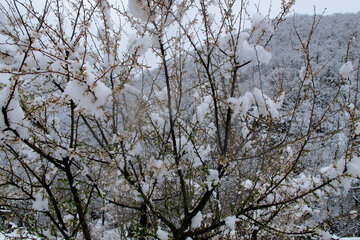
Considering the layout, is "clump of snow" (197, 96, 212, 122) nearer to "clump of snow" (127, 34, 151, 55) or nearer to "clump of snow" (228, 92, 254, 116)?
"clump of snow" (228, 92, 254, 116)

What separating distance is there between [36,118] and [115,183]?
137 centimetres

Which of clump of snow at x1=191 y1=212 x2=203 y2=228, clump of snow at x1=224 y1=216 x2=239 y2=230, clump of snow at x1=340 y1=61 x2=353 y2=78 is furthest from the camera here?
clump of snow at x1=191 y1=212 x2=203 y2=228

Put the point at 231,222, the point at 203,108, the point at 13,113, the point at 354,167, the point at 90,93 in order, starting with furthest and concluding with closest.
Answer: the point at 203,108, the point at 231,222, the point at 354,167, the point at 13,113, the point at 90,93

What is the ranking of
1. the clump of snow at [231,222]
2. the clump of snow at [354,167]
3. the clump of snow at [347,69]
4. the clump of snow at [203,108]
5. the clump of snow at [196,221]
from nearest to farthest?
the clump of snow at [354,167]
the clump of snow at [347,69]
the clump of snow at [231,222]
the clump of snow at [203,108]
the clump of snow at [196,221]

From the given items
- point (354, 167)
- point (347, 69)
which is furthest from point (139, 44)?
point (354, 167)

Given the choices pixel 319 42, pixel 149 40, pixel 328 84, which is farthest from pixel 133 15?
pixel 319 42

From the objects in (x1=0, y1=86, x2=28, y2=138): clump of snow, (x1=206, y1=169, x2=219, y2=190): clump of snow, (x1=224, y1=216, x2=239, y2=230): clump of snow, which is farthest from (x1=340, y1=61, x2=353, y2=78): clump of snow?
(x1=0, y1=86, x2=28, y2=138): clump of snow

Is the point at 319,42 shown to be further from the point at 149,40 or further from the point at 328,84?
the point at 149,40

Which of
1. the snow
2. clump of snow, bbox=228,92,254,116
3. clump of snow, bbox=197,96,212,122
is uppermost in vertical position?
clump of snow, bbox=197,96,212,122

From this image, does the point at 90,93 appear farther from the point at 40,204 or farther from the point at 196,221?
the point at 40,204

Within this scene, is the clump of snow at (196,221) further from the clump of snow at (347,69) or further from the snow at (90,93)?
the clump of snow at (347,69)

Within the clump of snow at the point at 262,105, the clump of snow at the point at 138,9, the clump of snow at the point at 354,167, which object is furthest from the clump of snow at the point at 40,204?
the clump of snow at the point at 354,167

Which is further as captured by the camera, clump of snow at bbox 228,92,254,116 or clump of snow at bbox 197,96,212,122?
clump of snow at bbox 197,96,212,122

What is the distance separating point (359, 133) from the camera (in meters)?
2.05
